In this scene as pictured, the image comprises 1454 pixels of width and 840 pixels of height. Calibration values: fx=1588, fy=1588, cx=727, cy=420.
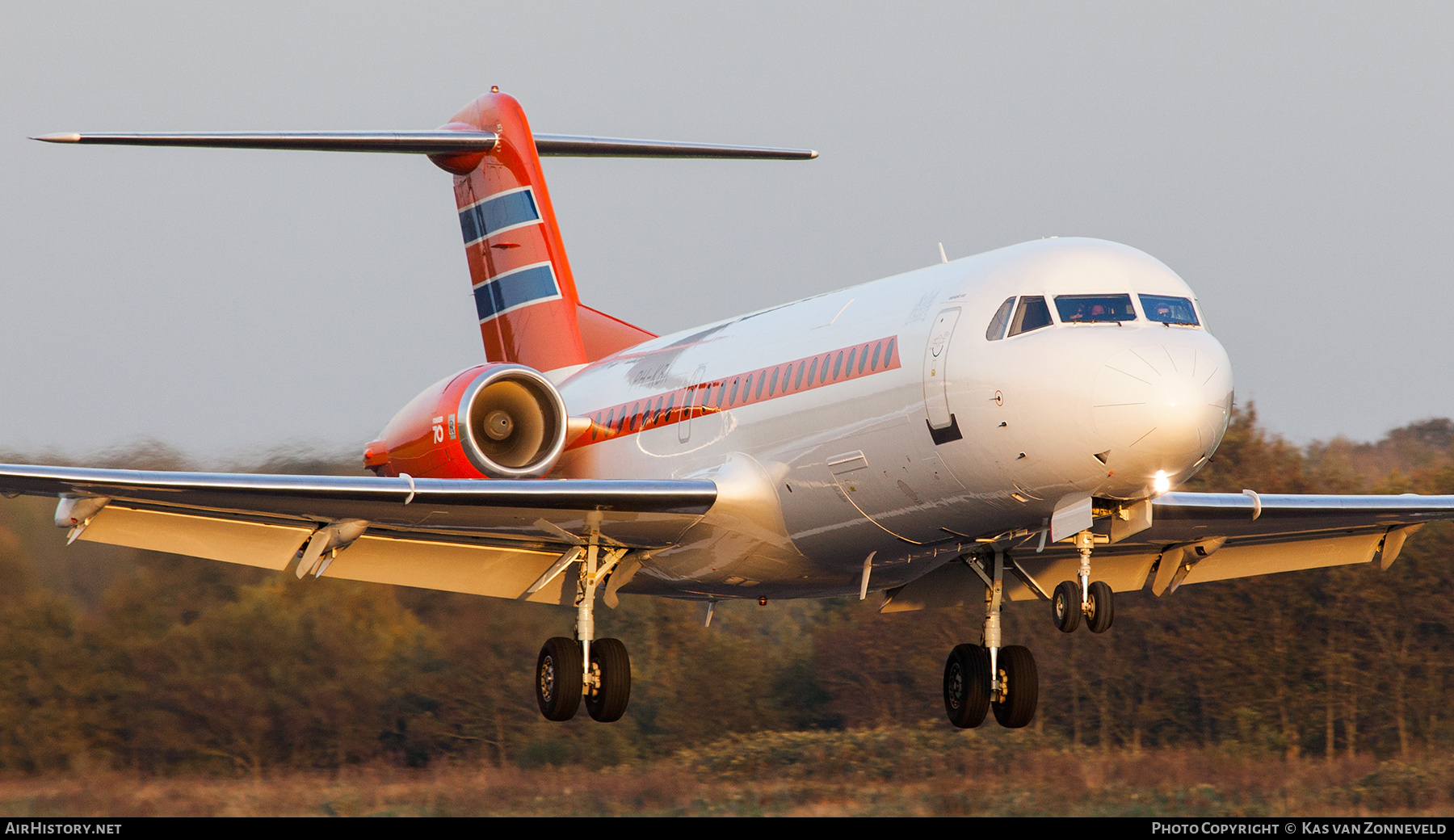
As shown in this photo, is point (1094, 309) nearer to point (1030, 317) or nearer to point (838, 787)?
point (1030, 317)

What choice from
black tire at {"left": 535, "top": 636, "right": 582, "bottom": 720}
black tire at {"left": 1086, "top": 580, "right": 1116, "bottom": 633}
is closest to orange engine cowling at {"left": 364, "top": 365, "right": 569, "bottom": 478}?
black tire at {"left": 535, "top": 636, "right": 582, "bottom": 720}

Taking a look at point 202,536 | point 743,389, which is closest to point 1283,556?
point 743,389

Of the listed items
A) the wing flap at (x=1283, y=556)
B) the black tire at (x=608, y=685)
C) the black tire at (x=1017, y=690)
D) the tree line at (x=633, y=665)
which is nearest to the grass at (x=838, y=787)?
the tree line at (x=633, y=665)

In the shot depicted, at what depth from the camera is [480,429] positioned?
1656 centimetres

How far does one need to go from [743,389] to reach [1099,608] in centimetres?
417

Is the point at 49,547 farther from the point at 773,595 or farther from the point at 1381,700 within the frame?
the point at 1381,700

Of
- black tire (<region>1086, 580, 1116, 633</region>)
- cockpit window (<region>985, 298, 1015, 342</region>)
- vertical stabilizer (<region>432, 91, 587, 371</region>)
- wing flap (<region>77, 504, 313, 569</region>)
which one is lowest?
black tire (<region>1086, 580, 1116, 633</region>)

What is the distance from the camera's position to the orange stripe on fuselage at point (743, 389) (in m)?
13.7

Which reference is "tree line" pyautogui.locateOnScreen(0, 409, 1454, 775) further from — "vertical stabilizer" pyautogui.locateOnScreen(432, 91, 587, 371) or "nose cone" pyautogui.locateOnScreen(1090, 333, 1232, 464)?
"nose cone" pyautogui.locateOnScreen(1090, 333, 1232, 464)

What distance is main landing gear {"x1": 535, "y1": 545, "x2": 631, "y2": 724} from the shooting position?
16406 mm

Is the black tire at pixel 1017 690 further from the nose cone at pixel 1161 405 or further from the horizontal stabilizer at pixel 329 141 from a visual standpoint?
the horizontal stabilizer at pixel 329 141

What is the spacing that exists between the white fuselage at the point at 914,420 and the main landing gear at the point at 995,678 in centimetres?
77

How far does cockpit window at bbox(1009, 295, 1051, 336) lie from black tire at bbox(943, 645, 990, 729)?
428 centimetres
